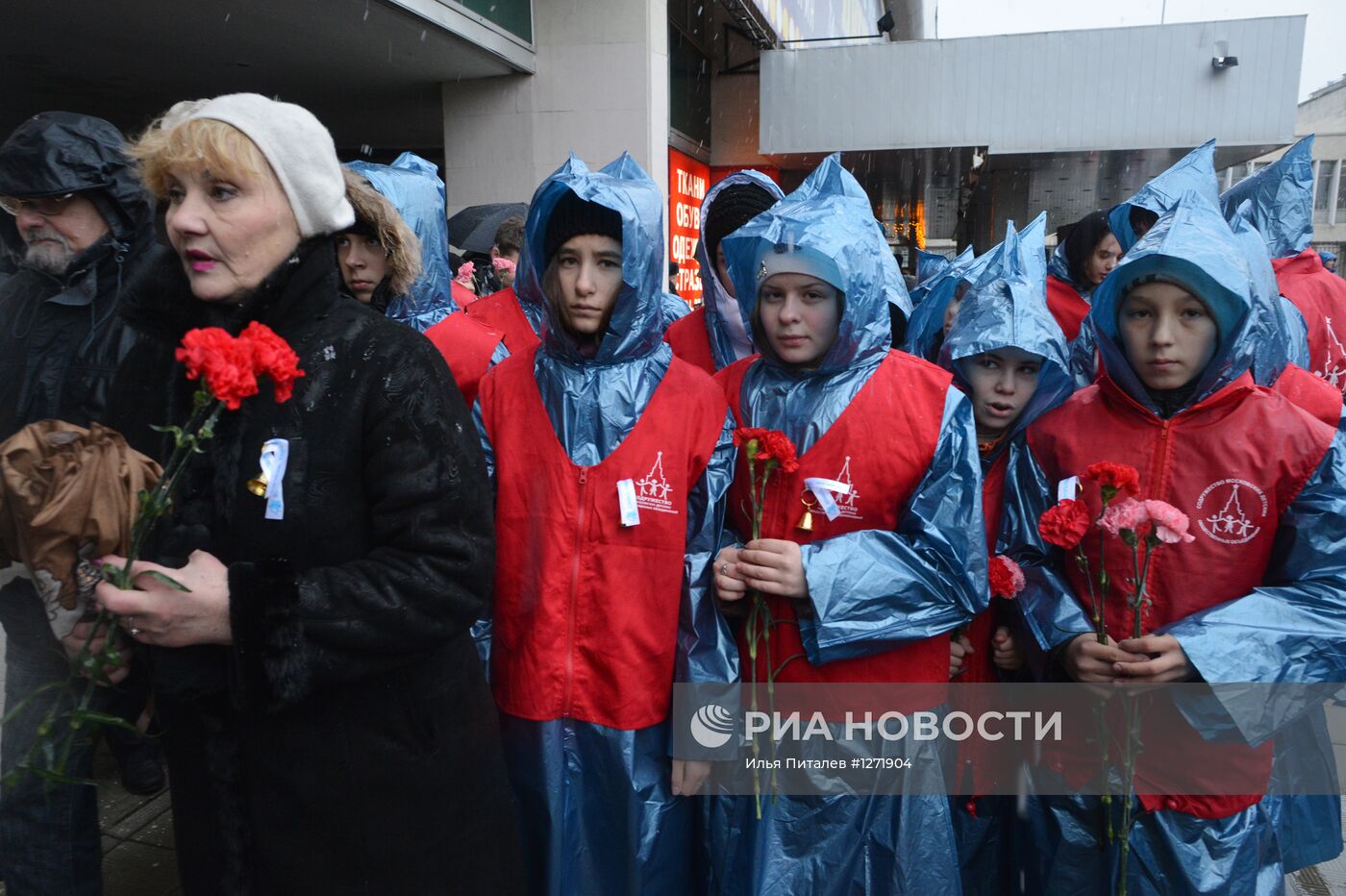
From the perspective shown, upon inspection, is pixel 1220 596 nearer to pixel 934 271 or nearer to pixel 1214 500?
pixel 1214 500

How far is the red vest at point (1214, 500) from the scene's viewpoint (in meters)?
2.00

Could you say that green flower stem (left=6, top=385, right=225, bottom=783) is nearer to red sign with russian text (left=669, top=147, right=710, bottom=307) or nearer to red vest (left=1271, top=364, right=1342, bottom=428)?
red vest (left=1271, top=364, right=1342, bottom=428)

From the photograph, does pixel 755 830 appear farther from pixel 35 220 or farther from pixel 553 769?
pixel 35 220

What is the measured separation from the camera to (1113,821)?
205 centimetres

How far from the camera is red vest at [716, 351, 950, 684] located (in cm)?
214

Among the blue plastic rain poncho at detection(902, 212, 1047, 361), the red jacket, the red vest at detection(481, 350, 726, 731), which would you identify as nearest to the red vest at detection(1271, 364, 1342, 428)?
the blue plastic rain poncho at detection(902, 212, 1047, 361)

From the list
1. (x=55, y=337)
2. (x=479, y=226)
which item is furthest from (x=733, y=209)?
(x=479, y=226)

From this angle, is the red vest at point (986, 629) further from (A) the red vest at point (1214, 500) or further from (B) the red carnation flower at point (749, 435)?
(B) the red carnation flower at point (749, 435)

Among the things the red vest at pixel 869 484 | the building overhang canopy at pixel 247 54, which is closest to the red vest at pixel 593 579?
the red vest at pixel 869 484

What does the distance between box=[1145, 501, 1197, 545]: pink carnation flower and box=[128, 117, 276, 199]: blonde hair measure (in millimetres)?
1796

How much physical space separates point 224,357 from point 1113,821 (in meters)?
2.11

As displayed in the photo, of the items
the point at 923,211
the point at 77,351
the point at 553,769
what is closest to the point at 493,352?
the point at 77,351

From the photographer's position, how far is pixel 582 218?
7.50 feet

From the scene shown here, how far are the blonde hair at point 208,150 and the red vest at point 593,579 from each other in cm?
94
